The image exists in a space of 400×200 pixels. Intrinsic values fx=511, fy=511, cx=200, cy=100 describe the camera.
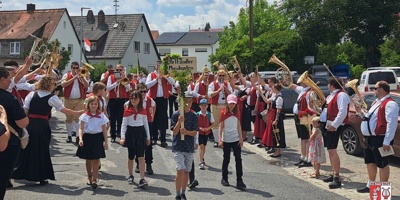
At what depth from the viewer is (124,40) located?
54.7m

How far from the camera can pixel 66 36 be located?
50.7m

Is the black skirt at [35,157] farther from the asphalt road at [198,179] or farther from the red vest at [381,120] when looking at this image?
the red vest at [381,120]

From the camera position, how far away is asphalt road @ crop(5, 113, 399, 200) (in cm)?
799

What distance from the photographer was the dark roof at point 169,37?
90.6 metres

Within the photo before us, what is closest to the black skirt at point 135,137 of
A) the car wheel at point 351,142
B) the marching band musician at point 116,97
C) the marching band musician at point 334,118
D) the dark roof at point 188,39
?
the marching band musician at point 334,118

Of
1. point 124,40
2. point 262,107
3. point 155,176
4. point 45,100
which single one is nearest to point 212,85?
point 262,107

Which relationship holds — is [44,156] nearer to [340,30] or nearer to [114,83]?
[114,83]

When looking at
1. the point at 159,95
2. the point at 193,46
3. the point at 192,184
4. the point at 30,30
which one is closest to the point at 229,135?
the point at 192,184

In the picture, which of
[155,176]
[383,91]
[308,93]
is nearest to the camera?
[383,91]

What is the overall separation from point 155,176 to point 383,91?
13.9ft

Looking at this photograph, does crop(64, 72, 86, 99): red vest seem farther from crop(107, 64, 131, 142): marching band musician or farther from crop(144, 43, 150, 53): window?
crop(144, 43, 150, 53): window

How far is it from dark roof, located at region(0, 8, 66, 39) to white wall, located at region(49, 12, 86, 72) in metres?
0.62

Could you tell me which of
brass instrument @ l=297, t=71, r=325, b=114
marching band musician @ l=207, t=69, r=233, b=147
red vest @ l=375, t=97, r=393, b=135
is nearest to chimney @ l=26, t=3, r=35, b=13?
marching band musician @ l=207, t=69, r=233, b=147

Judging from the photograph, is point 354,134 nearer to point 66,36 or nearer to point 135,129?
point 135,129
